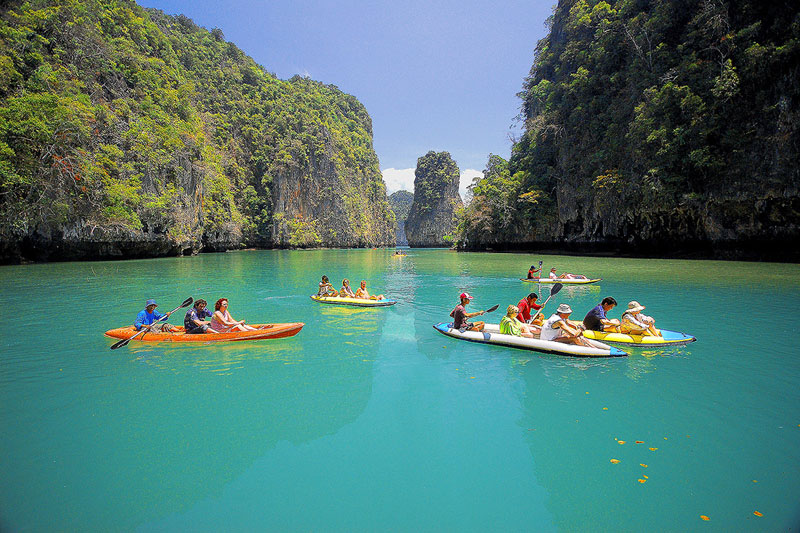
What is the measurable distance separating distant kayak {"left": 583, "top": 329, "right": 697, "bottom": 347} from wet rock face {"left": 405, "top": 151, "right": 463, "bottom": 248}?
97.4 meters

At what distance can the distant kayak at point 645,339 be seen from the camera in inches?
288

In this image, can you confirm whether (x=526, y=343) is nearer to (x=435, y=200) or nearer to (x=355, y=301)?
(x=355, y=301)

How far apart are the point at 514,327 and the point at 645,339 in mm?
2469

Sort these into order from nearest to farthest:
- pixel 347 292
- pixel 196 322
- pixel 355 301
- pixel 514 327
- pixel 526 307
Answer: pixel 514 327 → pixel 196 322 → pixel 526 307 → pixel 355 301 → pixel 347 292

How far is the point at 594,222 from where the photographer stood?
34.1 metres

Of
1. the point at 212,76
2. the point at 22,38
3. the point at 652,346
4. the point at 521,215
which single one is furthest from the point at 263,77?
the point at 652,346

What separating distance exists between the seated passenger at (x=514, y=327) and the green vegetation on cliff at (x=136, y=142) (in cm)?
2733

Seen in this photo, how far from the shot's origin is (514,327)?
7602 mm

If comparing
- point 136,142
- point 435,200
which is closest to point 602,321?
point 136,142

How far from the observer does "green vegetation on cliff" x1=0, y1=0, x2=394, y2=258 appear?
22562 mm

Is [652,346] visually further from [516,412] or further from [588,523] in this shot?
[588,523]

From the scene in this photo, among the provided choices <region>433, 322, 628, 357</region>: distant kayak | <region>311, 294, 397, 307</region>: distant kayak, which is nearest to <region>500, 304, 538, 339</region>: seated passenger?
<region>433, 322, 628, 357</region>: distant kayak

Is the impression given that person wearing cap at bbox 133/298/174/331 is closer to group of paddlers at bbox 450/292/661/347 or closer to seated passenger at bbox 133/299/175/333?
seated passenger at bbox 133/299/175/333

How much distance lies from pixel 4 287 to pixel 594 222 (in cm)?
3852
